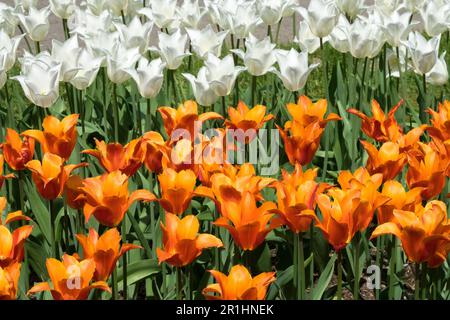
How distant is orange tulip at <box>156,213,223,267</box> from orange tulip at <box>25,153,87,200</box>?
42cm

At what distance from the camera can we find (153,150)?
8.86ft

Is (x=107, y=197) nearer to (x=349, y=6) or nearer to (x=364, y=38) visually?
(x=364, y=38)

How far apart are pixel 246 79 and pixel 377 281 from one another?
10.1 feet

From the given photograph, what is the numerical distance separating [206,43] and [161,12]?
31 centimetres

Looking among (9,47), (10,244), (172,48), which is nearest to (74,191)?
(10,244)

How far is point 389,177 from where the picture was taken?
104 inches

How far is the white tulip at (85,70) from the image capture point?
3385mm

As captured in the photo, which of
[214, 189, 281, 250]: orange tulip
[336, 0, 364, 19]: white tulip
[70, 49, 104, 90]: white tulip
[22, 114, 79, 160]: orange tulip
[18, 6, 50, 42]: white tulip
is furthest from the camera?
[336, 0, 364, 19]: white tulip

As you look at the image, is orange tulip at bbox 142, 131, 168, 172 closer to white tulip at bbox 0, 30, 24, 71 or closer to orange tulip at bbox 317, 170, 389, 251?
orange tulip at bbox 317, 170, 389, 251

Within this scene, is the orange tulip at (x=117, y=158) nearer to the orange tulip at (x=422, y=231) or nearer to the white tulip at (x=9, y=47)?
the orange tulip at (x=422, y=231)

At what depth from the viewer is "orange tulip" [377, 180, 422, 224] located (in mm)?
2340

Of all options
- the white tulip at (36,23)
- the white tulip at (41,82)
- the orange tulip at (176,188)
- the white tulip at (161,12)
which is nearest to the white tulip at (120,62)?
the white tulip at (41,82)

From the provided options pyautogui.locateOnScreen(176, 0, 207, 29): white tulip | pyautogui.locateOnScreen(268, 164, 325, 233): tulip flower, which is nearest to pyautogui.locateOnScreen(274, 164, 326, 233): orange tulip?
pyautogui.locateOnScreen(268, 164, 325, 233): tulip flower
